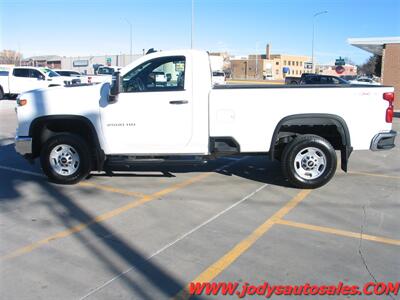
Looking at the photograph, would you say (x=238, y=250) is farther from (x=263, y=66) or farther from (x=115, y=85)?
(x=263, y=66)

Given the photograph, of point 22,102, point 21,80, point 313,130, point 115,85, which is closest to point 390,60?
point 313,130

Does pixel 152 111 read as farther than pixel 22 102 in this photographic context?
No

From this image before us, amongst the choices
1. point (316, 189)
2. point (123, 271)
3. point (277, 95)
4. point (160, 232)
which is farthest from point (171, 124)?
point (123, 271)

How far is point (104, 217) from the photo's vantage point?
216 inches

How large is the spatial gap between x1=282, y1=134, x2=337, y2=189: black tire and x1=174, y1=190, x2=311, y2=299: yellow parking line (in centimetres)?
64

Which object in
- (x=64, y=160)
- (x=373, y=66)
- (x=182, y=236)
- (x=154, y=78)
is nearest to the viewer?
(x=182, y=236)

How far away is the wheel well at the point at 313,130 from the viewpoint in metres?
6.51

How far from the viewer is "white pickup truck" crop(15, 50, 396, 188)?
6.50 metres

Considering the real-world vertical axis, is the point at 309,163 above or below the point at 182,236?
above

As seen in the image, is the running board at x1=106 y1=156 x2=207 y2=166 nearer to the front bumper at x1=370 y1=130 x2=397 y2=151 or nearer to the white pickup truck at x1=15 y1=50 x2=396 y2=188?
the white pickup truck at x1=15 y1=50 x2=396 y2=188

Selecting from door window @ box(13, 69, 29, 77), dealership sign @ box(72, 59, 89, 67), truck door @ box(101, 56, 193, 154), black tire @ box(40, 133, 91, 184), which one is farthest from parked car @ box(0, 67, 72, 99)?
dealership sign @ box(72, 59, 89, 67)

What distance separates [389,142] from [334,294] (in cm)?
379

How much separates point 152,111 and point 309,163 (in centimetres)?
259

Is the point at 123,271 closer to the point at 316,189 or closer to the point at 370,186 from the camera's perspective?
the point at 316,189
